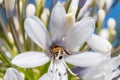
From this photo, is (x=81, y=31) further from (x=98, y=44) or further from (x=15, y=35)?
(x=15, y=35)

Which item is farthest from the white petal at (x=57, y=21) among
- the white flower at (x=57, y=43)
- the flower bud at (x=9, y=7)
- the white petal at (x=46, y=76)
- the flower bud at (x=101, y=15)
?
the flower bud at (x=101, y=15)

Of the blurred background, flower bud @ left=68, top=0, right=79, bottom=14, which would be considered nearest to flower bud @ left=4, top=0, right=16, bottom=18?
the blurred background

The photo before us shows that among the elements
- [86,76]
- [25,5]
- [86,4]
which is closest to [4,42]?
[25,5]

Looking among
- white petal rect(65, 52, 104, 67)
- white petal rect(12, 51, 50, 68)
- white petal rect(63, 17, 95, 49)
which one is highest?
white petal rect(63, 17, 95, 49)

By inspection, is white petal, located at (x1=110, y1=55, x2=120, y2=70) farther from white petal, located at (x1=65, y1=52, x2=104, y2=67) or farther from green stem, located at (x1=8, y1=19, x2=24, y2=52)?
green stem, located at (x1=8, y1=19, x2=24, y2=52)

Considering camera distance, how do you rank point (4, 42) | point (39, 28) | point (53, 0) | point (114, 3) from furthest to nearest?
point (114, 3)
point (4, 42)
point (53, 0)
point (39, 28)

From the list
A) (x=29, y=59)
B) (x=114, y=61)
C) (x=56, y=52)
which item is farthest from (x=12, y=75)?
(x=114, y=61)

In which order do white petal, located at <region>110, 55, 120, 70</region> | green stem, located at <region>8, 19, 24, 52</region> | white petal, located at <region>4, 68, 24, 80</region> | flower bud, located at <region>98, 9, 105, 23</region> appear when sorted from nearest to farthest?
1. white petal, located at <region>4, 68, 24, 80</region>
2. white petal, located at <region>110, 55, 120, 70</region>
3. green stem, located at <region>8, 19, 24, 52</region>
4. flower bud, located at <region>98, 9, 105, 23</region>

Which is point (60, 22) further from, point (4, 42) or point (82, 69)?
point (4, 42)
